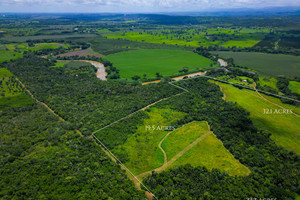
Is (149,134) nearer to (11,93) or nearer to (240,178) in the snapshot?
(240,178)

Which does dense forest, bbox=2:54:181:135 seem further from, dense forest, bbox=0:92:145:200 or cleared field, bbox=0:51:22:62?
cleared field, bbox=0:51:22:62

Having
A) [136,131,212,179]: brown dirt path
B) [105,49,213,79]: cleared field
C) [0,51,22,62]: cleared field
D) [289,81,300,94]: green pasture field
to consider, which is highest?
[0,51,22,62]: cleared field

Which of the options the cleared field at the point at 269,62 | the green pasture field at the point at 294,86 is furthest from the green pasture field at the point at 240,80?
the cleared field at the point at 269,62

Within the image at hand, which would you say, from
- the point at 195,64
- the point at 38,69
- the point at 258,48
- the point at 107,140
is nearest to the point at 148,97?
the point at 107,140

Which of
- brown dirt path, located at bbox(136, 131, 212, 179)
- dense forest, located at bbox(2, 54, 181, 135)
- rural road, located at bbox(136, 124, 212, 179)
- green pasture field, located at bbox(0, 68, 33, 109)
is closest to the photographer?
brown dirt path, located at bbox(136, 131, 212, 179)

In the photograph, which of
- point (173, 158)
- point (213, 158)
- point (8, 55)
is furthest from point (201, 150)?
point (8, 55)

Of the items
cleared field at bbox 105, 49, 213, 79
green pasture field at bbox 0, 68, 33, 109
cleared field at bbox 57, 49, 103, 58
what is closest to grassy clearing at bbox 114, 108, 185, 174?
cleared field at bbox 105, 49, 213, 79
